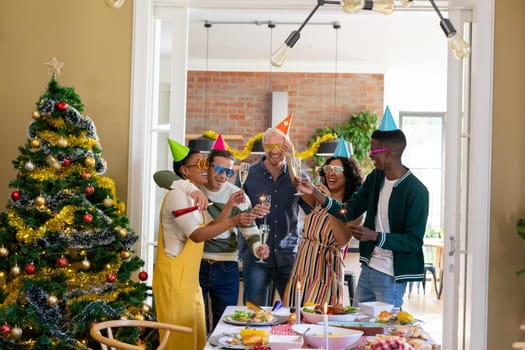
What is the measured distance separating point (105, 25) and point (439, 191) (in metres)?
8.07

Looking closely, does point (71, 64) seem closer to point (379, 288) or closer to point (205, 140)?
point (205, 140)

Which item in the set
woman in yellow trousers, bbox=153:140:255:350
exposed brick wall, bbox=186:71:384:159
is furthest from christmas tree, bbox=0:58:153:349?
exposed brick wall, bbox=186:71:384:159

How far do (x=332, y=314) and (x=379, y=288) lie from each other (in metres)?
0.66

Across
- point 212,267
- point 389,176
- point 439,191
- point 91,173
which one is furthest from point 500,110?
point 439,191

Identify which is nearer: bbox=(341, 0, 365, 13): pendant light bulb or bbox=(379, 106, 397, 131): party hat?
bbox=(341, 0, 365, 13): pendant light bulb

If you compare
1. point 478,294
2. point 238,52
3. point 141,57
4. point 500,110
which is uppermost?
point 238,52

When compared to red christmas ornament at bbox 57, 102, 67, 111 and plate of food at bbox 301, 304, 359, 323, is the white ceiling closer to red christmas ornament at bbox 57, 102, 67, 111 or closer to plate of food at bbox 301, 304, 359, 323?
red christmas ornament at bbox 57, 102, 67, 111

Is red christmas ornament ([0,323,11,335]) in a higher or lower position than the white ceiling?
lower

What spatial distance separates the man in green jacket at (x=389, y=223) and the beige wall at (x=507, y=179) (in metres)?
0.63

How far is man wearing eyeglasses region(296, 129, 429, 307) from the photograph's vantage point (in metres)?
3.29

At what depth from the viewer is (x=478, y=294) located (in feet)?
12.3

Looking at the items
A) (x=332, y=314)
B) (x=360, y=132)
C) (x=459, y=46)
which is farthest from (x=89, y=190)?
(x=360, y=132)

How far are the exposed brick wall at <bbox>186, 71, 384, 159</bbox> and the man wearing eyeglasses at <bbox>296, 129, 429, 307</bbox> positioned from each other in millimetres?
5461

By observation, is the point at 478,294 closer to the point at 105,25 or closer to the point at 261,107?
the point at 105,25
